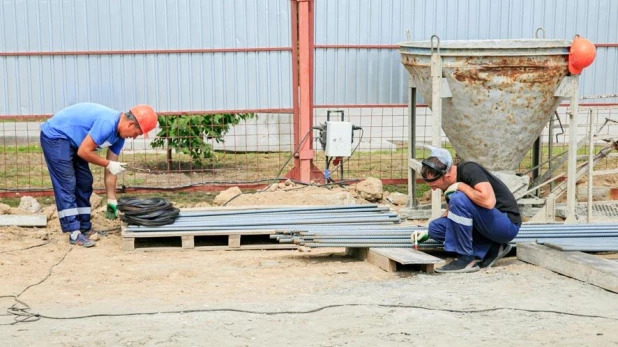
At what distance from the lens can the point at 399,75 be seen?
11906mm

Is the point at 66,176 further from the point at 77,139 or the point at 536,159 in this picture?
the point at 536,159

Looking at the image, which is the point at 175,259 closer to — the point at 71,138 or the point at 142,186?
the point at 71,138

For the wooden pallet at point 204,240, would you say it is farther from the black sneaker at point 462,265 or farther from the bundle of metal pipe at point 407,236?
the black sneaker at point 462,265

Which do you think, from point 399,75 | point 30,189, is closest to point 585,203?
point 399,75

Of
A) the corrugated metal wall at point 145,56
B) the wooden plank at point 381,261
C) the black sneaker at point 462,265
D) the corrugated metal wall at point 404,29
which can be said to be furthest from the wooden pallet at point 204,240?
the corrugated metal wall at point 404,29

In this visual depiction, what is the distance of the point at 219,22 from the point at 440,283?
5448mm

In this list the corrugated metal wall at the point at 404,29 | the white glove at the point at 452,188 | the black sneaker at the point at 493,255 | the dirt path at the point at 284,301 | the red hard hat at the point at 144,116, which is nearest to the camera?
the dirt path at the point at 284,301

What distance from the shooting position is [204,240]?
380 inches

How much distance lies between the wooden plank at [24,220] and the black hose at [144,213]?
4.19 feet

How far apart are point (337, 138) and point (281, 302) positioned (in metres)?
4.76

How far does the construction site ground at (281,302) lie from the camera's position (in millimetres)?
6016

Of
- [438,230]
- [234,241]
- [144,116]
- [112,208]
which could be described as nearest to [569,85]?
[438,230]

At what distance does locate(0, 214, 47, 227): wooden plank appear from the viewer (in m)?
10.1

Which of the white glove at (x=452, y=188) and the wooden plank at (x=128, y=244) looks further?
the wooden plank at (x=128, y=244)
